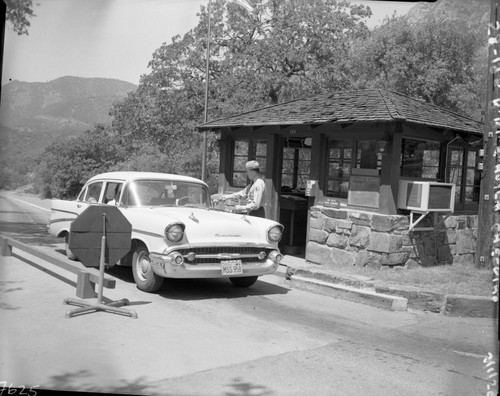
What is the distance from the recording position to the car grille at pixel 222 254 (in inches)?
258

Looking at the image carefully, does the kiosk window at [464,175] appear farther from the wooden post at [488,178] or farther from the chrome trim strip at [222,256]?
the chrome trim strip at [222,256]

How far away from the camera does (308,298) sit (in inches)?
290

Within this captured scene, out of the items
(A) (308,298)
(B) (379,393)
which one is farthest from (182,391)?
(A) (308,298)

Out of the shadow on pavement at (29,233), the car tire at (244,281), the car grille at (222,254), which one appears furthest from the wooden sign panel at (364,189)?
the shadow on pavement at (29,233)

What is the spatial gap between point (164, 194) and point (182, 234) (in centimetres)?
139

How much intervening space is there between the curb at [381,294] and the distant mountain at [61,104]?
435cm

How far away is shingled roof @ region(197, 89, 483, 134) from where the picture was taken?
28.8 ft

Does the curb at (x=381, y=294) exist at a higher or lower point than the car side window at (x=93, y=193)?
lower

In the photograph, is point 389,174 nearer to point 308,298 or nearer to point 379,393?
point 308,298

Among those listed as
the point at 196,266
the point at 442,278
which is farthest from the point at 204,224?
the point at 442,278

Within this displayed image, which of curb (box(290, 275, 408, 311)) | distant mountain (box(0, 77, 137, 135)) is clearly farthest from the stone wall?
distant mountain (box(0, 77, 137, 135))

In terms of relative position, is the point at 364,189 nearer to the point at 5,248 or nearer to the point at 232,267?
the point at 232,267

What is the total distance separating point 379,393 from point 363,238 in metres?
5.03

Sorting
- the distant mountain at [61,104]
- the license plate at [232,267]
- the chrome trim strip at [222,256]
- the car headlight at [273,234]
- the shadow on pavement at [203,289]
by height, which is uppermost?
the distant mountain at [61,104]
